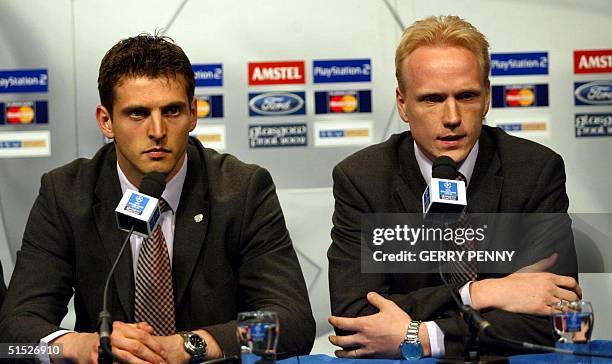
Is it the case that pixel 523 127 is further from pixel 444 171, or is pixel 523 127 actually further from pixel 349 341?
pixel 444 171

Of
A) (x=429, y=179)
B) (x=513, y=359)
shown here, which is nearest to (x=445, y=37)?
(x=429, y=179)

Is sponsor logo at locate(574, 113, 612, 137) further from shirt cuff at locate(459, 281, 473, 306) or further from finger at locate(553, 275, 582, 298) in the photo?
shirt cuff at locate(459, 281, 473, 306)

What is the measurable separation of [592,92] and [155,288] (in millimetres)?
2687

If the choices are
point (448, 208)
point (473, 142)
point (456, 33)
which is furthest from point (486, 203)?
point (448, 208)

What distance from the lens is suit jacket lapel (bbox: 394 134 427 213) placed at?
130 inches

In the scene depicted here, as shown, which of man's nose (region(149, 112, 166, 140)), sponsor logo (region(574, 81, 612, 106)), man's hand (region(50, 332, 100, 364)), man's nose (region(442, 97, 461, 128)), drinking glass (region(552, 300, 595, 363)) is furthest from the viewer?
sponsor logo (region(574, 81, 612, 106))

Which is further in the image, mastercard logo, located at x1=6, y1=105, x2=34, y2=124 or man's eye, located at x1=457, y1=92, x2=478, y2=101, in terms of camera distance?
mastercard logo, located at x1=6, y1=105, x2=34, y2=124

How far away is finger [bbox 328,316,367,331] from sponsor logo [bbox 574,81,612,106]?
7.63 feet

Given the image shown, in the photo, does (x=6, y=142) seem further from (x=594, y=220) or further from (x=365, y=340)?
(x=594, y=220)

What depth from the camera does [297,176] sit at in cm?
490

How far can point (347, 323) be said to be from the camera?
3.03 m

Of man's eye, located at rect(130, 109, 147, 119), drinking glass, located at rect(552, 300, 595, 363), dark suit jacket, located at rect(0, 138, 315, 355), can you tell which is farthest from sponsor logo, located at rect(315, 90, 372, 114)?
drinking glass, located at rect(552, 300, 595, 363)

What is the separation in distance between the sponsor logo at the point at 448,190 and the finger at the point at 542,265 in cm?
97

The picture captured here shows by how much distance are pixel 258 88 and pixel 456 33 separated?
1.71 metres
